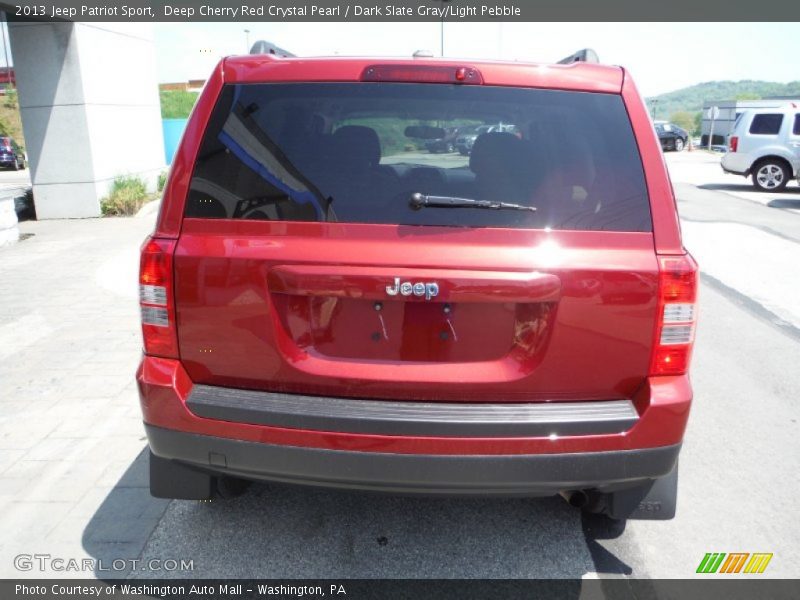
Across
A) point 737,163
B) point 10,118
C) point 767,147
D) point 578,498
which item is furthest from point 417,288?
point 10,118

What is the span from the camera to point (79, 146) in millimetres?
12445

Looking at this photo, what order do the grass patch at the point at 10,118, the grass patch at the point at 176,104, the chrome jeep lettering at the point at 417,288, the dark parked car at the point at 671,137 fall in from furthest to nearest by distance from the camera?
1. the grass patch at the point at 10,118
2. the dark parked car at the point at 671,137
3. the grass patch at the point at 176,104
4. the chrome jeep lettering at the point at 417,288

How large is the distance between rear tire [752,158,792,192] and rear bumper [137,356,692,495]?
19.2 metres

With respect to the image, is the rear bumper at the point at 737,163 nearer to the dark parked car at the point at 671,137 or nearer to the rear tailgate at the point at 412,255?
the rear tailgate at the point at 412,255

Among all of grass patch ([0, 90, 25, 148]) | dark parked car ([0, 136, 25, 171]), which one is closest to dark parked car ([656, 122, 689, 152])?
dark parked car ([0, 136, 25, 171])

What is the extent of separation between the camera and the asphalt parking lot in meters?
2.91

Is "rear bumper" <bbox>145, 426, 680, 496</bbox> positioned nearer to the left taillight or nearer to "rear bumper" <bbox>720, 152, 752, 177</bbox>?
the left taillight

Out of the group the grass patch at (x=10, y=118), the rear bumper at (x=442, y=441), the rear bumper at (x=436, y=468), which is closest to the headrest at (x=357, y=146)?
the rear bumper at (x=442, y=441)

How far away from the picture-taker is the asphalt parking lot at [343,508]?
9.55 ft

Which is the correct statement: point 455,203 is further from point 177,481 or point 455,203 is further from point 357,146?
point 177,481

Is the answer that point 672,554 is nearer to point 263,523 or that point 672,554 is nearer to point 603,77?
point 263,523

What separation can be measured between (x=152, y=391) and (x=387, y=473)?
35.6 inches

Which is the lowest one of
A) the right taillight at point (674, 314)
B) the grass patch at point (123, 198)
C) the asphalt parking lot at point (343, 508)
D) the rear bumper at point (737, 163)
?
the asphalt parking lot at point (343, 508)

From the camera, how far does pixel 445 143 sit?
8.57ft
